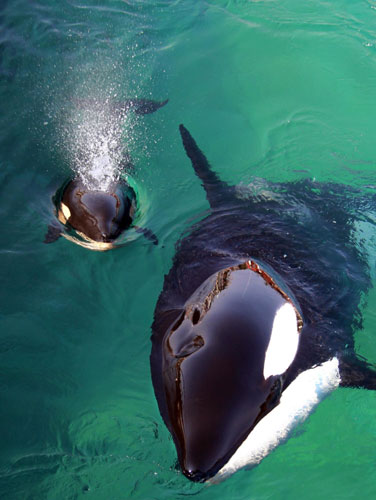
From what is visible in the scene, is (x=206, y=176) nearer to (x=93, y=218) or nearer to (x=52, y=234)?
(x=93, y=218)

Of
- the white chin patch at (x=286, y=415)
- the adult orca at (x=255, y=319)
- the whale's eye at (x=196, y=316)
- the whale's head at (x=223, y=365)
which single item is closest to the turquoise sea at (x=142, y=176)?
the white chin patch at (x=286, y=415)

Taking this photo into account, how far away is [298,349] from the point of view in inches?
147

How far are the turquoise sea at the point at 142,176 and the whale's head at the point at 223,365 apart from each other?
0.85 metres

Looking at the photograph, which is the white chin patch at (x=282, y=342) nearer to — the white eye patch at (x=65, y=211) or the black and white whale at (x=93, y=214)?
the black and white whale at (x=93, y=214)

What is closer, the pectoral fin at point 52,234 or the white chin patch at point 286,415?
the white chin patch at point 286,415

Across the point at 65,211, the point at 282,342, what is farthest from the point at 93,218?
the point at 282,342

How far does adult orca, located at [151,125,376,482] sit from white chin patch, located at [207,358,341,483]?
0.05ft

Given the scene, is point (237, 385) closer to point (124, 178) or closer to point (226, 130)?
point (124, 178)

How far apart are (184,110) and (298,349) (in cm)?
558

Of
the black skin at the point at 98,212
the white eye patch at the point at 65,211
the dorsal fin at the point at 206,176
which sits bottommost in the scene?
the white eye patch at the point at 65,211

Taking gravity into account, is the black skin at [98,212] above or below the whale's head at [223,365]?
below


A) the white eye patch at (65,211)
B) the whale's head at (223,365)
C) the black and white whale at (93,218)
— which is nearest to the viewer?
the whale's head at (223,365)

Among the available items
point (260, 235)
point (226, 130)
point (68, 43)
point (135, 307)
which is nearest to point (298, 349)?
point (260, 235)

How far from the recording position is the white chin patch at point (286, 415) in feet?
10.0
